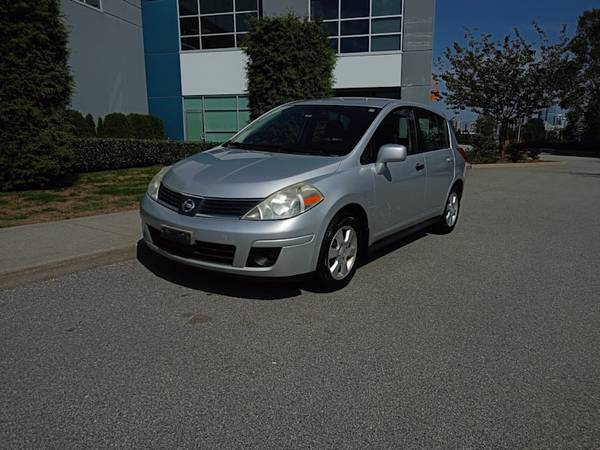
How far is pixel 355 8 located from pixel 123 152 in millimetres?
12841

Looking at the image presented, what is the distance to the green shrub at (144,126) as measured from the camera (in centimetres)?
1902

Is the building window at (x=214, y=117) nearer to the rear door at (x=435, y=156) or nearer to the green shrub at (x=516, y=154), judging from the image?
the green shrub at (x=516, y=154)

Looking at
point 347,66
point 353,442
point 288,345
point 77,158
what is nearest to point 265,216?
point 288,345

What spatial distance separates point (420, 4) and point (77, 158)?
15297 mm

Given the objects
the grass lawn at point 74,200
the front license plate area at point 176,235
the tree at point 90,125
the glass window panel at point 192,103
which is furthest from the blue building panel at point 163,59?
the front license plate area at point 176,235

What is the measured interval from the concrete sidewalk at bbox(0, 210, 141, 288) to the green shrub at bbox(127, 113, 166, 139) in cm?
1326

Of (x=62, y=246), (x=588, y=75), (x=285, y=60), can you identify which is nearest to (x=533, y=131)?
(x=588, y=75)

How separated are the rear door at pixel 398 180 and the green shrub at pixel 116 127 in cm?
1470

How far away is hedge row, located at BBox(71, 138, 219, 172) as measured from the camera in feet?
37.4

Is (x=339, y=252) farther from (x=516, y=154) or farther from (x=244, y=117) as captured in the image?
(x=516, y=154)

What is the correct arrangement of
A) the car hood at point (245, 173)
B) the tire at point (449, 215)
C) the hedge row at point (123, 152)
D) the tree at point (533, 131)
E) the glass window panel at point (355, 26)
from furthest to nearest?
the tree at point (533, 131) < the glass window panel at point (355, 26) < the hedge row at point (123, 152) < the tire at point (449, 215) < the car hood at point (245, 173)

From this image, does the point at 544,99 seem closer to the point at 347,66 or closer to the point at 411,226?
the point at 347,66

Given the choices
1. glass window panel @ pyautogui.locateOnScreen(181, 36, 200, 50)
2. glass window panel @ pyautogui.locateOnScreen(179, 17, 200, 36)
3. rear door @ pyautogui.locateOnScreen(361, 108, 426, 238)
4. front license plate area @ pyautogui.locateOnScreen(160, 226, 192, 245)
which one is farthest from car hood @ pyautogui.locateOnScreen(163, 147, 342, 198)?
glass window panel @ pyautogui.locateOnScreen(179, 17, 200, 36)

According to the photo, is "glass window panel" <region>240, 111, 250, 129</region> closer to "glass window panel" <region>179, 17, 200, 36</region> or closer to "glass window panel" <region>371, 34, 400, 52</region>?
"glass window panel" <region>179, 17, 200, 36</region>
